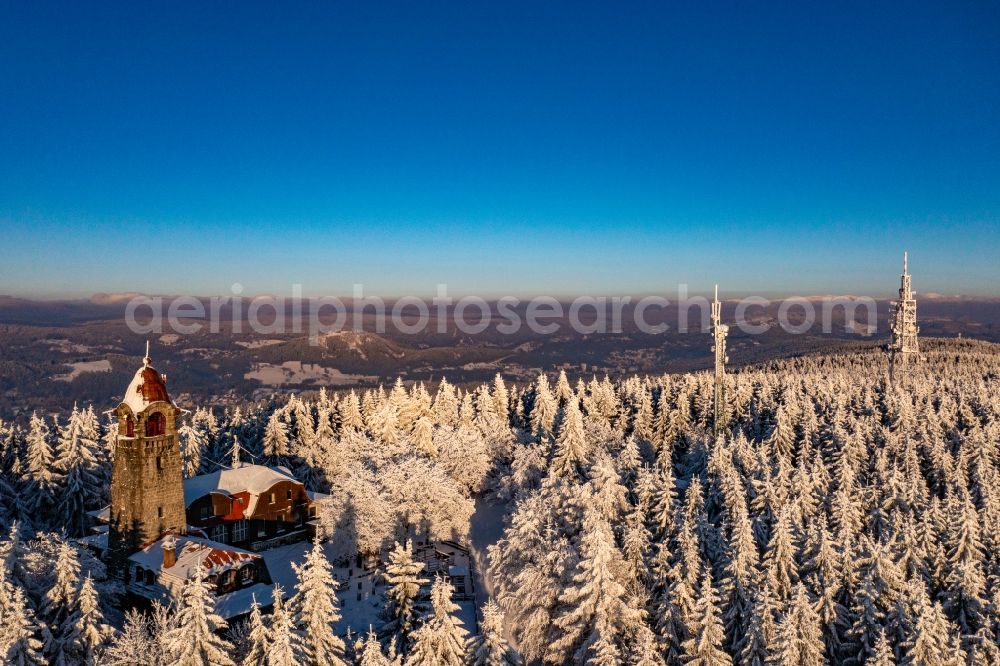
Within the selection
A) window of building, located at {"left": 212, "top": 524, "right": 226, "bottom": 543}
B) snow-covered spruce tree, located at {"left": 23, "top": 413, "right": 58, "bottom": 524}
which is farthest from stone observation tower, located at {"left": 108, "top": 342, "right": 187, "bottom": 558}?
snow-covered spruce tree, located at {"left": 23, "top": 413, "right": 58, "bottom": 524}

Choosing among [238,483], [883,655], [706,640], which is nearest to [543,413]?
[238,483]

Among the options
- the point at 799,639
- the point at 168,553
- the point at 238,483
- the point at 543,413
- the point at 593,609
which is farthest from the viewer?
the point at 543,413

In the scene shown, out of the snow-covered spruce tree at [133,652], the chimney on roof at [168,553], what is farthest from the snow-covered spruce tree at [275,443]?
the snow-covered spruce tree at [133,652]

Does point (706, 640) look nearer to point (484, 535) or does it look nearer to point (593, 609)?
point (593, 609)

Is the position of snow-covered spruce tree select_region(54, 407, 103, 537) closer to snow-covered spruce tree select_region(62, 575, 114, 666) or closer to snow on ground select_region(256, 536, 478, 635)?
snow on ground select_region(256, 536, 478, 635)

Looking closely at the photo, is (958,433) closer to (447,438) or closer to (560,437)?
(560,437)

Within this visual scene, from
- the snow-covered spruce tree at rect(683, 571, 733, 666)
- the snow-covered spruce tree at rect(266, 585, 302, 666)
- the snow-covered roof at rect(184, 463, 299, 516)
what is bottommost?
the snow-covered spruce tree at rect(683, 571, 733, 666)

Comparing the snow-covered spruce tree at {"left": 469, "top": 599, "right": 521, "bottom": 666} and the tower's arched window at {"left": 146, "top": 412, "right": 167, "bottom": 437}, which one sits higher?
the tower's arched window at {"left": 146, "top": 412, "right": 167, "bottom": 437}
